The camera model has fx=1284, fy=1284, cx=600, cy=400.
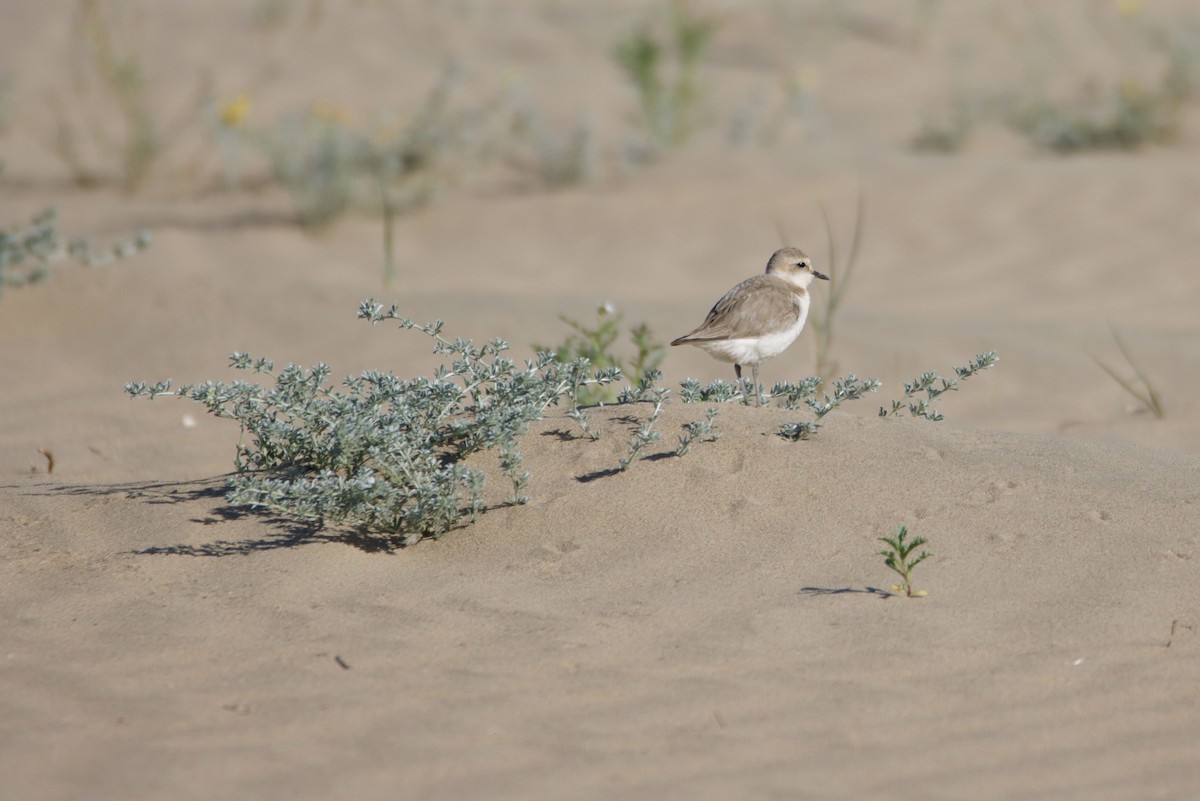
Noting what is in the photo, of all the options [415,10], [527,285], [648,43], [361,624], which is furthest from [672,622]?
[415,10]

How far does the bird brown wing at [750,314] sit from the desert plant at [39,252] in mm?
4113

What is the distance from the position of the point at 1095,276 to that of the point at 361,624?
25.0ft

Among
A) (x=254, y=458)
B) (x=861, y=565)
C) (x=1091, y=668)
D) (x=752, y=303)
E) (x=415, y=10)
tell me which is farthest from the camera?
(x=415, y=10)

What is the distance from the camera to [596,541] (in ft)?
13.4

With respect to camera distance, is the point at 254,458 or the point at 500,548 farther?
the point at 254,458

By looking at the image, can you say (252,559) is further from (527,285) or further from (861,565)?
(527,285)

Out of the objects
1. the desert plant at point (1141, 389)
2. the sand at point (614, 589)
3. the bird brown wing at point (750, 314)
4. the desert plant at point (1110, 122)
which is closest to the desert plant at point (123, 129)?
the sand at point (614, 589)

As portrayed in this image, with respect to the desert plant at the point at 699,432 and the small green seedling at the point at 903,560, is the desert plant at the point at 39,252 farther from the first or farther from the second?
the small green seedling at the point at 903,560

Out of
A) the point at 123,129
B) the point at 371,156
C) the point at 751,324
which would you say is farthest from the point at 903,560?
the point at 123,129

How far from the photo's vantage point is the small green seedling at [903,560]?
11.9 ft

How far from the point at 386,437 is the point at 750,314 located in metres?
2.26

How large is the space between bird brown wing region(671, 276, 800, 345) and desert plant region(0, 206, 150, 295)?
13.5ft

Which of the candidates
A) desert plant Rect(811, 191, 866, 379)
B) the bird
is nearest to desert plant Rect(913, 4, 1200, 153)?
desert plant Rect(811, 191, 866, 379)

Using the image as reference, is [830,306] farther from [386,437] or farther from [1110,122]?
[1110,122]
